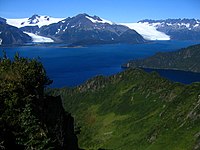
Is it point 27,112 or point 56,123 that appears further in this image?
point 56,123

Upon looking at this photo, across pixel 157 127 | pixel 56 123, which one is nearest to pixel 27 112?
pixel 56 123

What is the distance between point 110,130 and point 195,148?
89.0 metres

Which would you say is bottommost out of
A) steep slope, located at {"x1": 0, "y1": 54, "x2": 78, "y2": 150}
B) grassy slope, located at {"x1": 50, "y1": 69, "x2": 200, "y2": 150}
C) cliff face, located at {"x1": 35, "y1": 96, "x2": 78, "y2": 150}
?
grassy slope, located at {"x1": 50, "y1": 69, "x2": 200, "y2": 150}

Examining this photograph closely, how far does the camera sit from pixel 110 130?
589 feet

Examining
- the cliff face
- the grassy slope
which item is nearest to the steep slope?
the cliff face

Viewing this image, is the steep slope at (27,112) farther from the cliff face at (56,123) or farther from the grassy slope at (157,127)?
the grassy slope at (157,127)

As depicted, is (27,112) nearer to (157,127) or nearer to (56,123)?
(56,123)

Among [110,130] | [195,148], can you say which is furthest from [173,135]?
[110,130]

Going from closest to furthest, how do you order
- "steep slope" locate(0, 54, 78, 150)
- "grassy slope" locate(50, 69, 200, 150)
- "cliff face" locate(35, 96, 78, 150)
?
1. "steep slope" locate(0, 54, 78, 150)
2. "cliff face" locate(35, 96, 78, 150)
3. "grassy slope" locate(50, 69, 200, 150)

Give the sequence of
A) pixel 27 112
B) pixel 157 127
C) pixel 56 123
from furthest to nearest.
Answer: pixel 157 127, pixel 56 123, pixel 27 112

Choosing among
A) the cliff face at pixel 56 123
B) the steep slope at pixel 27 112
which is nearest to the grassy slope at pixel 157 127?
the cliff face at pixel 56 123

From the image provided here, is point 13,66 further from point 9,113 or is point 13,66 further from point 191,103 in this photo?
point 191,103

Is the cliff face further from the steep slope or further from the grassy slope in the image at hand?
the grassy slope

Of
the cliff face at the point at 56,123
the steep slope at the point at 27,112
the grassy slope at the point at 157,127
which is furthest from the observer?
the grassy slope at the point at 157,127
